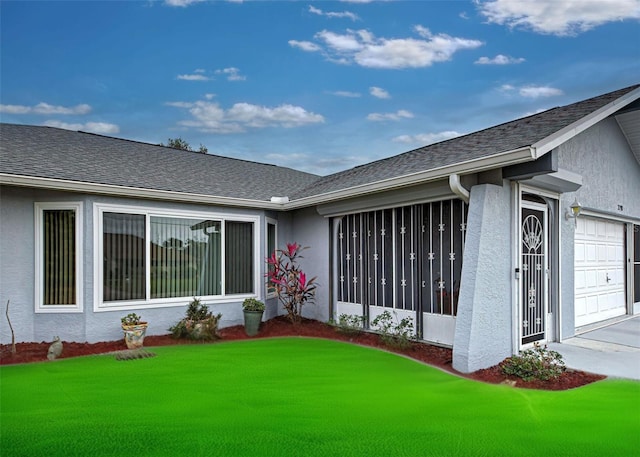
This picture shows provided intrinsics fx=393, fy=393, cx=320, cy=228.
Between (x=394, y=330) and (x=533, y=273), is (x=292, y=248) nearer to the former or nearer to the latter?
(x=394, y=330)

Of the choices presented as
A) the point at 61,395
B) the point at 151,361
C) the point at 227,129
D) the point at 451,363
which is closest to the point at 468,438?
the point at 451,363

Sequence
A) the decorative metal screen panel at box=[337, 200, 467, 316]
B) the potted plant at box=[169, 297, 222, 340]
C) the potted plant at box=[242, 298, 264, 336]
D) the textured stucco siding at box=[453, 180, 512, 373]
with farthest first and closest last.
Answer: the potted plant at box=[242, 298, 264, 336]
the potted plant at box=[169, 297, 222, 340]
the decorative metal screen panel at box=[337, 200, 467, 316]
the textured stucco siding at box=[453, 180, 512, 373]

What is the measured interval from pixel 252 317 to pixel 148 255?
252 centimetres

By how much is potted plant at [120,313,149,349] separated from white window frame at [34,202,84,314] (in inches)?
34.4

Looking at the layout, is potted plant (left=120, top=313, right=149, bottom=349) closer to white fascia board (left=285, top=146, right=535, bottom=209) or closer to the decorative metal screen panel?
the decorative metal screen panel

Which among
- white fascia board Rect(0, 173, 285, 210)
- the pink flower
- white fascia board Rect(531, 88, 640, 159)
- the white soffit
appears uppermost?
the white soffit

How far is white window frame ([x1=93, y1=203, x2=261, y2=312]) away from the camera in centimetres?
744

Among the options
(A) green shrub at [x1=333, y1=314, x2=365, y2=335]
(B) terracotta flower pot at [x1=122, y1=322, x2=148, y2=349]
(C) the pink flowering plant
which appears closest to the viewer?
(B) terracotta flower pot at [x1=122, y1=322, x2=148, y2=349]

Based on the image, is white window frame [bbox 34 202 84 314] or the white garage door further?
the white garage door

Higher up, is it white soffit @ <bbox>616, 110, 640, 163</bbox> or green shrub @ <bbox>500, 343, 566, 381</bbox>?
white soffit @ <bbox>616, 110, 640, 163</bbox>

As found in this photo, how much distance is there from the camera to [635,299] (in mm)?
10273

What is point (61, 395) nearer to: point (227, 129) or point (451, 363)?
point (451, 363)

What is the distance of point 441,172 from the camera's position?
593cm

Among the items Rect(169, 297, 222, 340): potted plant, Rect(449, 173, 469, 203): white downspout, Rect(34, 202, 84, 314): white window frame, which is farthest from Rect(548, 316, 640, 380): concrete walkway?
Rect(34, 202, 84, 314): white window frame
